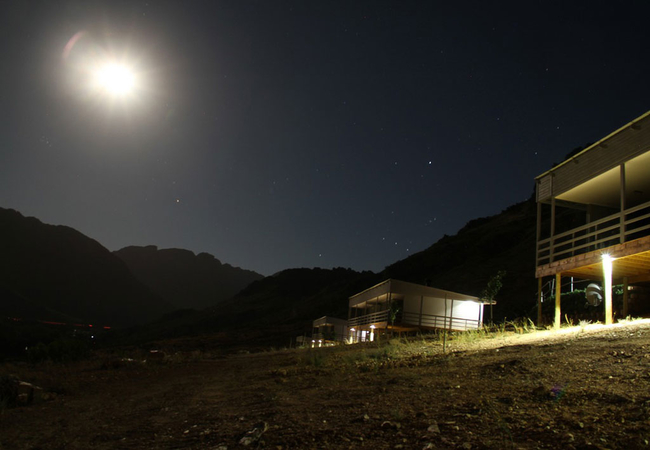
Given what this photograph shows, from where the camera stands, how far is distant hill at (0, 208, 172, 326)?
131875 mm

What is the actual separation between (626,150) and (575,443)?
12825mm

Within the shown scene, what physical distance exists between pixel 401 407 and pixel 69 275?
15917 cm

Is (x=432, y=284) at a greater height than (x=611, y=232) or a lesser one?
greater

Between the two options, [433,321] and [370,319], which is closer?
[433,321]

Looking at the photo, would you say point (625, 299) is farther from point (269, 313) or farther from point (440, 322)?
point (269, 313)

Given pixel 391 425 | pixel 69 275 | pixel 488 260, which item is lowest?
pixel 391 425

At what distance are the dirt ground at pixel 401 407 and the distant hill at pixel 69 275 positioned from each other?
423 feet

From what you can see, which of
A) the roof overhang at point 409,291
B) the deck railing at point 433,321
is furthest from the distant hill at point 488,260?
the roof overhang at point 409,291

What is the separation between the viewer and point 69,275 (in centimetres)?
14375

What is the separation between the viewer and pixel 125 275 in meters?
162

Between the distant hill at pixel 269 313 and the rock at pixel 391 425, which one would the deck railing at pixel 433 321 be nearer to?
the distant hill at pixel 269 313

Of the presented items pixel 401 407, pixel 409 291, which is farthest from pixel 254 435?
pixel 409 291

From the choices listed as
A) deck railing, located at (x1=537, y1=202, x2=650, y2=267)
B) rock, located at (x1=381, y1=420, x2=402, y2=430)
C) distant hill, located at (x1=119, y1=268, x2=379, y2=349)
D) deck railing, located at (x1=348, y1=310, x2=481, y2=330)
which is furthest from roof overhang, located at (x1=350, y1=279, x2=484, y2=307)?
rock, located at (x1=381, y1=420, x2=402, y2=430)

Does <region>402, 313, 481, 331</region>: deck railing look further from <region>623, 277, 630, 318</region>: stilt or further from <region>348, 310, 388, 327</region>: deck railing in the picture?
<region>623, 277, 630, 318</region>: stilt
